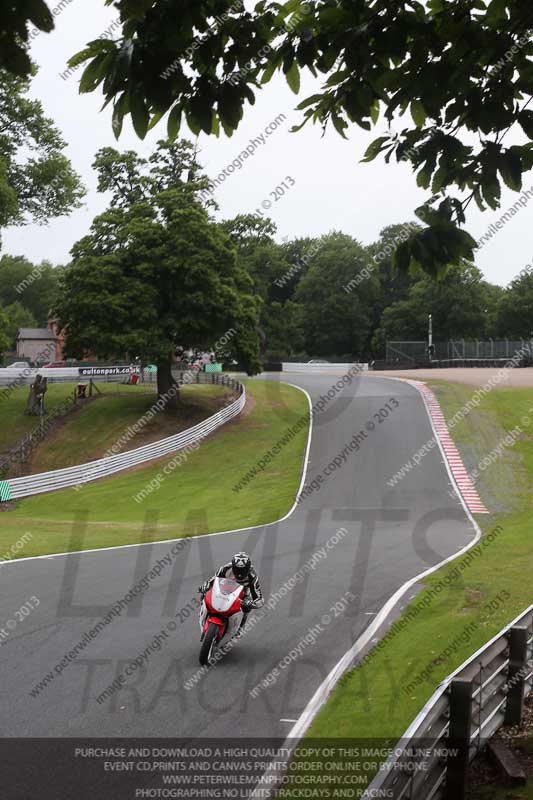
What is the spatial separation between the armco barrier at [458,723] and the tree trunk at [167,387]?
38.4 metres

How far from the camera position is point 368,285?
342ft

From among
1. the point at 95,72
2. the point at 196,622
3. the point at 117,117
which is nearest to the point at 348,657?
the point at 196,622

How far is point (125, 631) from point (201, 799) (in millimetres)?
5326

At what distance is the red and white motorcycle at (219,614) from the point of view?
1036 cm

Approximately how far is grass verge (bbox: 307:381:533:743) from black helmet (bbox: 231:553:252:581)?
1962 mm

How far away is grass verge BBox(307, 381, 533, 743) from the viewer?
340 inches

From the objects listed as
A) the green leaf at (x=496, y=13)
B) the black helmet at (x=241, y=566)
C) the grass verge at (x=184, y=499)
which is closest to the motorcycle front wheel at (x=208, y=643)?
the black helmet at (x=241, y=566)

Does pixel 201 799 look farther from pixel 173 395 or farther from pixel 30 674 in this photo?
pixel 173 395

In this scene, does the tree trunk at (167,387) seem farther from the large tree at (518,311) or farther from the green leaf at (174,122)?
the large tree at (518,311)

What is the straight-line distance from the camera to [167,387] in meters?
47.2

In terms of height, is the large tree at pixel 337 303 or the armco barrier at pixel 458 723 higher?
the large tree at pixel 337 303

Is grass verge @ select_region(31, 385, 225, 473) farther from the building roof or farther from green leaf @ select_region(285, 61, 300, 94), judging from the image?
the building roof

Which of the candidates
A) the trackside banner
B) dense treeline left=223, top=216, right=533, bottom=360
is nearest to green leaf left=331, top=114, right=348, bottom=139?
the trackside banner

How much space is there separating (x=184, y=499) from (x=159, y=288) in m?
16.7
